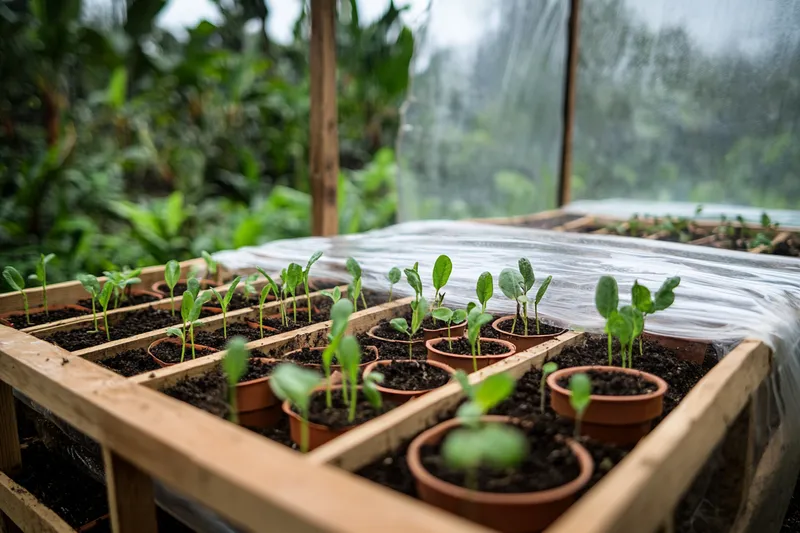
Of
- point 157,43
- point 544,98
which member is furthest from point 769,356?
point 157,43

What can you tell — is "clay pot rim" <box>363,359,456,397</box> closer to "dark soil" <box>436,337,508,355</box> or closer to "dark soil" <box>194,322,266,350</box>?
Answer: "dark soil" <box>436,337,508,355</box>

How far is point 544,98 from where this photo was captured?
3680 millimetres

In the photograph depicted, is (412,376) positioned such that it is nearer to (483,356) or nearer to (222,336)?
(483,356)

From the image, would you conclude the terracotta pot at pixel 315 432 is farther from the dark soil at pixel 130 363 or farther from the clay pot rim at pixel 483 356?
the dark soil at pixel 130 363

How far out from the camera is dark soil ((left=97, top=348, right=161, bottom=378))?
1302mm

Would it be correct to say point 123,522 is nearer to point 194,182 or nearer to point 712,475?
point 712,475

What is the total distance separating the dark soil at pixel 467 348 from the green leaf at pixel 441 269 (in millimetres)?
142

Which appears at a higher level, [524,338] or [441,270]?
[441,270]

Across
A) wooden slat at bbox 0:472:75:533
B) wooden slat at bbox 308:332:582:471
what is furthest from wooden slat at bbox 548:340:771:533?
wooden slat at bbox 0:472:75:533

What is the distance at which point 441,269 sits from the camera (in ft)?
4.56

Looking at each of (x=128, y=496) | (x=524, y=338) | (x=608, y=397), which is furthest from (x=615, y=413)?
(x=128, y=496)

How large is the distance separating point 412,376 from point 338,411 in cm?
22

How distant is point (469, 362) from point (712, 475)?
492 millimetres

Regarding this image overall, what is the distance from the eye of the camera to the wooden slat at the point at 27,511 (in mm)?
1215
